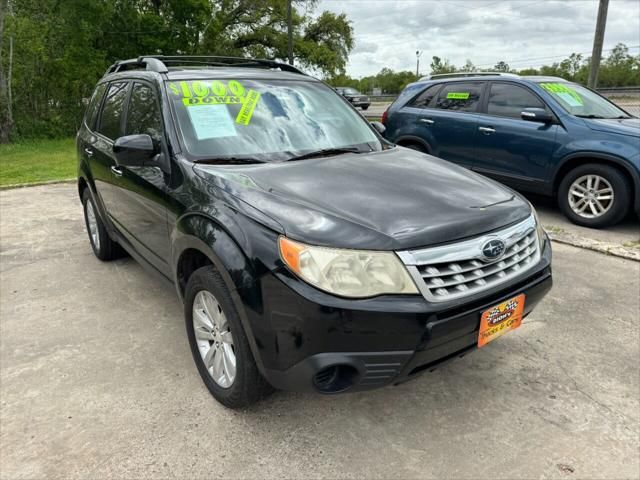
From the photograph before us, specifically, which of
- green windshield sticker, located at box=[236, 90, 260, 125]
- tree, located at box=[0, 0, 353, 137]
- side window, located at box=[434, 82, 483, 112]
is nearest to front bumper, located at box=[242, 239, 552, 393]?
green windshield sticker, located at box=[236, 90, 260, 125]

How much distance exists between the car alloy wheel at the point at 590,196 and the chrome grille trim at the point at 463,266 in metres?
3.84

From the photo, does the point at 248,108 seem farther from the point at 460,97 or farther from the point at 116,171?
the point at 460,97

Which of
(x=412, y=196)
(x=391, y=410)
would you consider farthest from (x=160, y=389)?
(x=412, y=196)

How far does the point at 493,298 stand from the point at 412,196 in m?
0.59

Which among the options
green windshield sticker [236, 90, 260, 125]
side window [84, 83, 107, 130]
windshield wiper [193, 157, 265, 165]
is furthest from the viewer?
side window [84, 83, 107, 130]

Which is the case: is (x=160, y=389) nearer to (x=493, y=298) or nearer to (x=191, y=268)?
(x=191, y=268)

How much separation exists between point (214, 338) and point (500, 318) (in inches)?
54.1

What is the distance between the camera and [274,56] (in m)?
31.5

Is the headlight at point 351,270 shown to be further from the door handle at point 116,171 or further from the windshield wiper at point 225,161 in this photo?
the door handle at point 116,171

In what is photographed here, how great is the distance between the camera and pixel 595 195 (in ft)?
18.4

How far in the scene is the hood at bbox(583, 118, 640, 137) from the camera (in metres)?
5.41

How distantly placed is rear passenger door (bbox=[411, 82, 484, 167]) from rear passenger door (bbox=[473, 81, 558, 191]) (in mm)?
137

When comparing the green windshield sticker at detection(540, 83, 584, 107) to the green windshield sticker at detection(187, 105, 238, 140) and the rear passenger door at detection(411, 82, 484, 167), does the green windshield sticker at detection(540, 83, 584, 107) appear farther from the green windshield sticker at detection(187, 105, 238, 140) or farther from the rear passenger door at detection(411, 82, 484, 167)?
the green windshield sticker at detection(187, 105, 238, 140)

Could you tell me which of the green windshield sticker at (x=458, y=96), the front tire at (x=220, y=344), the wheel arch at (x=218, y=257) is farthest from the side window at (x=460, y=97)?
the front tire at (x=220, y=344)
